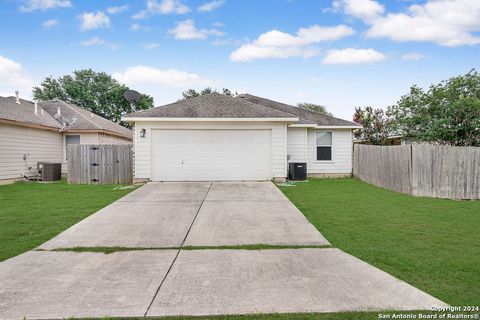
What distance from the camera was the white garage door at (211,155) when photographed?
13328mm

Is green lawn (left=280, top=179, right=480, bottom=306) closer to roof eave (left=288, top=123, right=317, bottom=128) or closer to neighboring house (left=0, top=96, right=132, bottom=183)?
roof eave (left=288, top=123, right=317, bottom=128)

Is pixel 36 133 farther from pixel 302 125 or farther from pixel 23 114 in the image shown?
pixel 302 125

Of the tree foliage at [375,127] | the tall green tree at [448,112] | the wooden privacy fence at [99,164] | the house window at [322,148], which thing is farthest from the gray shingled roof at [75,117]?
the tall green tree at [448,112]

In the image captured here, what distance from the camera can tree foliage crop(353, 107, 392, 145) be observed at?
20.6 m

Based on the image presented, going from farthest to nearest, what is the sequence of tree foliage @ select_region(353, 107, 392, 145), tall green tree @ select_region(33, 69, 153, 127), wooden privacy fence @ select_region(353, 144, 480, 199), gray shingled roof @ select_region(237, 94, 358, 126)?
tall green tree @ select_region(33, 69, 153, 127) < tree foliage @ select_region(353, 107, 392, 145) < gray shingled roof @ select_region(237, 94, 358, 126) < wooden privacy fence @ select_region(353, 144, 480, 199)

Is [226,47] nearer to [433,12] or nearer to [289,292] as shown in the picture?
[433,12]

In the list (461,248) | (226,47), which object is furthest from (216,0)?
(461,248)

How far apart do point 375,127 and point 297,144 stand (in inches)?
336

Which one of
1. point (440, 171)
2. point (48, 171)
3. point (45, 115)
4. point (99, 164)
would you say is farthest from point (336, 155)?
point (45, 115)

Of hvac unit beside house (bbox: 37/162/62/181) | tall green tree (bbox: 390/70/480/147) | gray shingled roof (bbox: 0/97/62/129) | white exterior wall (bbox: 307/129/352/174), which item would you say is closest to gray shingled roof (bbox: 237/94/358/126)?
white exterior wall (bbox: 307/129/352/174)

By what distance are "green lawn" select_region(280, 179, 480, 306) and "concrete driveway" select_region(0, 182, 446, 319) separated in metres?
0.30

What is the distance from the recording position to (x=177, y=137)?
1334 cm

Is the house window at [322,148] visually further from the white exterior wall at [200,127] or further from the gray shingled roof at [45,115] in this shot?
the gray shingled roof at [45,115]

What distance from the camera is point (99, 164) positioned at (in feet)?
45.3
